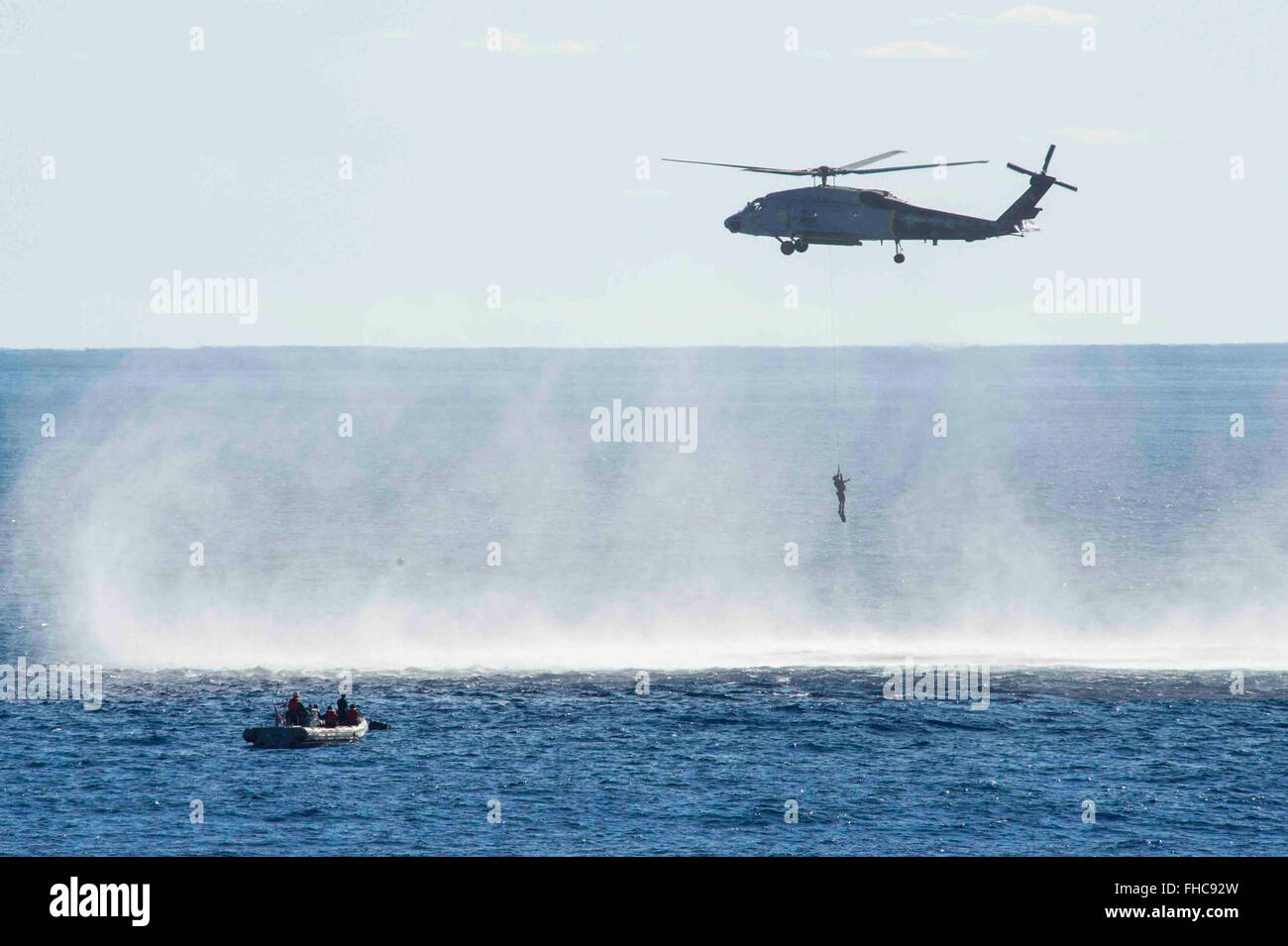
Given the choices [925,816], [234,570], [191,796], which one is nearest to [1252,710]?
[925,816]

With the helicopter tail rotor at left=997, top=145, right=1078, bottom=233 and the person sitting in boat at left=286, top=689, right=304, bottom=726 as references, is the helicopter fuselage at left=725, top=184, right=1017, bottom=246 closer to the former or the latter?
the helicopter tail rotor at left=997, top=145, right=1078, bottom=233

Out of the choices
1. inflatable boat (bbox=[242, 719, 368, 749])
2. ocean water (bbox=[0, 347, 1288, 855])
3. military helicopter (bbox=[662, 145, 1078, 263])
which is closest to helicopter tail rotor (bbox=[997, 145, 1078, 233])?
military helicopter (bbox=[662, 145, 1078, 263])

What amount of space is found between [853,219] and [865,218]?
59 centimetres

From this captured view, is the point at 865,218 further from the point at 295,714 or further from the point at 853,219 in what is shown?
the point at 295,714

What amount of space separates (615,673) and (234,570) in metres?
65.6

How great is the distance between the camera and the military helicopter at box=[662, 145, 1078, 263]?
77.9 m

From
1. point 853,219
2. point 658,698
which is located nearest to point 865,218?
point 853,219

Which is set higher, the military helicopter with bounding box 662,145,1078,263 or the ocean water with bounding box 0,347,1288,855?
the military helicopter with bounding box 662,145,1078,263

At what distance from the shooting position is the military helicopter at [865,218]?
77938 millimetres

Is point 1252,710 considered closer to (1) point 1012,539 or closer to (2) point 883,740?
(2) point 883,740

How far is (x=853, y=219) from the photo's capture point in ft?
258

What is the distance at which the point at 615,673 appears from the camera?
120 metres
